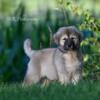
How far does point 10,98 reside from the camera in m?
7.98

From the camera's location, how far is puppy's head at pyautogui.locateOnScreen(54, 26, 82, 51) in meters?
10.5

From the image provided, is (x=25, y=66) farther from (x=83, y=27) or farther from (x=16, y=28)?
(x=83, y=27)

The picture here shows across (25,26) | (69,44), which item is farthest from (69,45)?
(25,26)

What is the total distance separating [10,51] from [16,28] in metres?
0.47

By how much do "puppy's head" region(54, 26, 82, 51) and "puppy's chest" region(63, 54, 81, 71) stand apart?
0.50 ft

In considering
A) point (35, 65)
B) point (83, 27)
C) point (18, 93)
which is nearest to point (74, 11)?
point (83, 27)

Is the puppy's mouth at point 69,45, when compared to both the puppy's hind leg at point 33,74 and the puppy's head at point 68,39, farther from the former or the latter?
the puppy's hind leg at point 33,74

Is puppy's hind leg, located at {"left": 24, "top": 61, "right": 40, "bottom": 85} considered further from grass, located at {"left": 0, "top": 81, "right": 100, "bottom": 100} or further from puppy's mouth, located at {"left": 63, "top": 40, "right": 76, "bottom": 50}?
grass, located at {"left": 0, "top": 81, "right": 100, "bottom": 100}

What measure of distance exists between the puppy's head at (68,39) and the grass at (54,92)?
1515 mm

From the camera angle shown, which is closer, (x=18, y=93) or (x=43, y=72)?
(x=18, y=93)

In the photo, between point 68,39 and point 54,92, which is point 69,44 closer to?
point 68,39

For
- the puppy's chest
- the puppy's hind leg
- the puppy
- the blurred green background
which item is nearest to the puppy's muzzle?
the puppy

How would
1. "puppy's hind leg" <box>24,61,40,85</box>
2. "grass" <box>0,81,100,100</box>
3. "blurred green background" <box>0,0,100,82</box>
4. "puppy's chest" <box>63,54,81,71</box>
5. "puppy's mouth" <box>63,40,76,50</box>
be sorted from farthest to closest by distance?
"blurred green background" <box>0,0,100,82</box>
"puppy's hind leg" <box>24,61,40,85</box>
"puppy's chest" <box>63,54,81,71</box>
"puppy's mouth" <box>63,40,76,50</box>
"grass" <box>0,81,100,100</box>

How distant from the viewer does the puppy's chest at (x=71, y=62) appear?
415 inches
